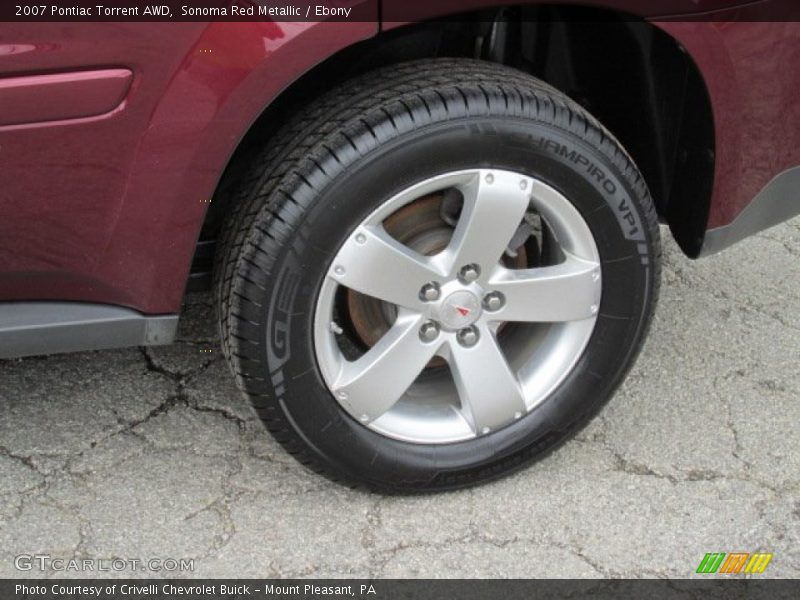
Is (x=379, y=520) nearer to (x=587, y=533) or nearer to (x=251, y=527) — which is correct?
(x=251, y=527)

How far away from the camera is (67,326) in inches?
80.3

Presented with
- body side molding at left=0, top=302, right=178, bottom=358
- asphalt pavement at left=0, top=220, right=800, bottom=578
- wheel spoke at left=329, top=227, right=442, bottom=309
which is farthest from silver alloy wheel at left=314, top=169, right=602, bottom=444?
body side molding at left=0, top=302, right=178, bottom=358

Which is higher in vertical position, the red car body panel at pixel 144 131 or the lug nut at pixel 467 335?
the red car body panel at pixel 144 131

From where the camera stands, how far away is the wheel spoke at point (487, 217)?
6.85ft

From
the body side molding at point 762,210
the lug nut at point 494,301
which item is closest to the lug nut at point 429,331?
the lug nut at point 494,301

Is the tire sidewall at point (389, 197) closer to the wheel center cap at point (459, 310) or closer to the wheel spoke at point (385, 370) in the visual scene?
the wheel spoke at point (385, 370)

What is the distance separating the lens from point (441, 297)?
7.14 ft

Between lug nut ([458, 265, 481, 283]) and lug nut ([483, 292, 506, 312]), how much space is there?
62mm

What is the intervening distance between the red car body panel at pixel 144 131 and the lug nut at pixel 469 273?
484 millimetres

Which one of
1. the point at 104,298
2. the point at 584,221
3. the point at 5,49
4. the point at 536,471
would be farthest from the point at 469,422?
the point at 5,49

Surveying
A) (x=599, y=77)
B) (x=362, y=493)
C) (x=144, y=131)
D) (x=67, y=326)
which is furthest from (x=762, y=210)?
(x=67, y=326)

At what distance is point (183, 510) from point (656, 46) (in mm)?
1305

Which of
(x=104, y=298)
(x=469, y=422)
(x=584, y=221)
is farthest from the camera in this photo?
(x=469, y=422)

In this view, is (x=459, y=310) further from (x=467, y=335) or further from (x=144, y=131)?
(x=144, y=131)
